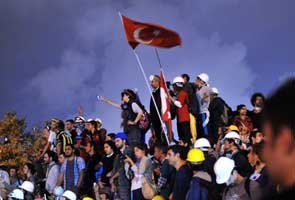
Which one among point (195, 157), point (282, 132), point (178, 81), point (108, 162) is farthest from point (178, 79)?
point (282, 132)

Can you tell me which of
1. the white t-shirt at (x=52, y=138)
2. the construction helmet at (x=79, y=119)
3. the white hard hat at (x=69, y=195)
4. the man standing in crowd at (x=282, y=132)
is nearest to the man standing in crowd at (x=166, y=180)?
the white hard hat at (x=69, y=195)

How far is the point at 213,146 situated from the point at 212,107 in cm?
139

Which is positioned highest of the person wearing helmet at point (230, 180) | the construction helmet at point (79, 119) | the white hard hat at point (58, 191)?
the construction helmet at point (79, 119)

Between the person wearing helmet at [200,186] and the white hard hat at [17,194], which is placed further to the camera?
the white hard hat at [17,194]

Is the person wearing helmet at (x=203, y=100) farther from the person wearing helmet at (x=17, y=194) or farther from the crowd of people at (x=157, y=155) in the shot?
the person wearing helmet at (x=17, y=194)

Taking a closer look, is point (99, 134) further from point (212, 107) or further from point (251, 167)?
point (251, 167)

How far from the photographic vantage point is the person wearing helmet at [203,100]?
14.3 meters

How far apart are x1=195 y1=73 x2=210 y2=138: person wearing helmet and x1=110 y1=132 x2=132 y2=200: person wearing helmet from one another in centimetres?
190

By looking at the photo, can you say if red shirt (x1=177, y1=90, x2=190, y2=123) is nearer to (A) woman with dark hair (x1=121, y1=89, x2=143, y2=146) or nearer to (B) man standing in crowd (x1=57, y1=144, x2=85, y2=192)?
(A) woman with dark hair (x1=121, y1=89, x2=143, y2=146)

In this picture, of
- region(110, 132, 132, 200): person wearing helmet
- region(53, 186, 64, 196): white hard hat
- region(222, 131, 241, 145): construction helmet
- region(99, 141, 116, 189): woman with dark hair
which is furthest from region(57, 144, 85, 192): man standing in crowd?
region(222, 131, 241, 145): construction helmet

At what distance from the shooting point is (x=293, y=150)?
1.93 m

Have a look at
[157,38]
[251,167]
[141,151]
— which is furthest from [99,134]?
[251,167]

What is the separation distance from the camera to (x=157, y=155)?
41.2 feet

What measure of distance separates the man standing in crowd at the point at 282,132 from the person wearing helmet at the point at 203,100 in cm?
1237
